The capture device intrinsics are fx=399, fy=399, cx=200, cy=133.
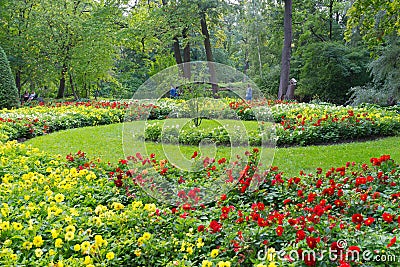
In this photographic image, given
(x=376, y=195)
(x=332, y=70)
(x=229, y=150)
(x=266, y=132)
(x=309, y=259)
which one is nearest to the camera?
(x=309, y=259)

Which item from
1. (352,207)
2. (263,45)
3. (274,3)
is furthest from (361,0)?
(263,45)

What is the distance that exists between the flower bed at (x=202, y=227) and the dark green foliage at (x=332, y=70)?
15.6 meters

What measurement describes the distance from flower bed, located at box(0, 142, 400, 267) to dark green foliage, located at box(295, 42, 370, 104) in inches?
613

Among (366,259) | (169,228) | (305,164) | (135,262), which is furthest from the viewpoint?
(305,164)

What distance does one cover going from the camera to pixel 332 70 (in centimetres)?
1888

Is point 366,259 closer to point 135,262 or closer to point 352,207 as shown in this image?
point 352,207

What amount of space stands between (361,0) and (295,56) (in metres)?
15.3

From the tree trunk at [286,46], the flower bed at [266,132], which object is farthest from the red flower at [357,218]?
the tree trunk at [286,46]

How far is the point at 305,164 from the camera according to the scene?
19.7 feet

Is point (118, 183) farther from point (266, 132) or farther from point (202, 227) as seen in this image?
point (266, 132)

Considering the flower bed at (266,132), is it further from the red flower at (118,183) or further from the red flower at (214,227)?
the red flower at (214,227)

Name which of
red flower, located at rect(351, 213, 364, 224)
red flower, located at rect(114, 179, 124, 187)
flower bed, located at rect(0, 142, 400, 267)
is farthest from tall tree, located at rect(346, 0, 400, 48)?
red flower, located at rect(114, 179, 124, 187)

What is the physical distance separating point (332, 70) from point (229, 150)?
13.5 metres

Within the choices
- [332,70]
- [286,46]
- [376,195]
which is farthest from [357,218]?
[332,70]
